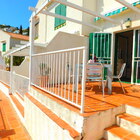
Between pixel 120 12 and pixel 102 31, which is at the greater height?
pixel 120 12

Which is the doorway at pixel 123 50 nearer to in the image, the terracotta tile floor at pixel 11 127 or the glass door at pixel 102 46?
the glass door at pixel 102 46

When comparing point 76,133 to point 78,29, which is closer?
point 76,133

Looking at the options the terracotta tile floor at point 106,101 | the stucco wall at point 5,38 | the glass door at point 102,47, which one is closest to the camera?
the terracotta tile floor at point 106,101

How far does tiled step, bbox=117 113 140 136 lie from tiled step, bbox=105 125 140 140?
6 cm

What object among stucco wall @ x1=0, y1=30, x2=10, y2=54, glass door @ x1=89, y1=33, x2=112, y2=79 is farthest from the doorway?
stucco wall @ x1=0, y1=30, x2=10, y2=54

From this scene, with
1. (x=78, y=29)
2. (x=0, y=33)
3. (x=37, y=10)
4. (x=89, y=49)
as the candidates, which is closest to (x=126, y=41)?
(x=89, y=49)

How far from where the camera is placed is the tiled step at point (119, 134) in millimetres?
1962

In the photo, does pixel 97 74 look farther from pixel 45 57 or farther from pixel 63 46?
pixel 63 46

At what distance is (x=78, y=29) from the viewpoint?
22.9 feet

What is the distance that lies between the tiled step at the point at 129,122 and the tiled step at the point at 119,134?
0.21 feet

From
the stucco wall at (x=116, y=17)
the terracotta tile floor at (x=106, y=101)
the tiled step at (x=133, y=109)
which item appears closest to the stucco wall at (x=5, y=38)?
the stucco wall at (x=116, y=17)

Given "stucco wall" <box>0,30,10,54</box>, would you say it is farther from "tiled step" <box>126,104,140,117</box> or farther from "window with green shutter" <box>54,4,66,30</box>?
"tiled step" <box>126,104,140,117</box>

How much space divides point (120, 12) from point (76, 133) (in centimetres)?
531

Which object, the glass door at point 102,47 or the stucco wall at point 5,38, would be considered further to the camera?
the stucco wall at point 5,38
